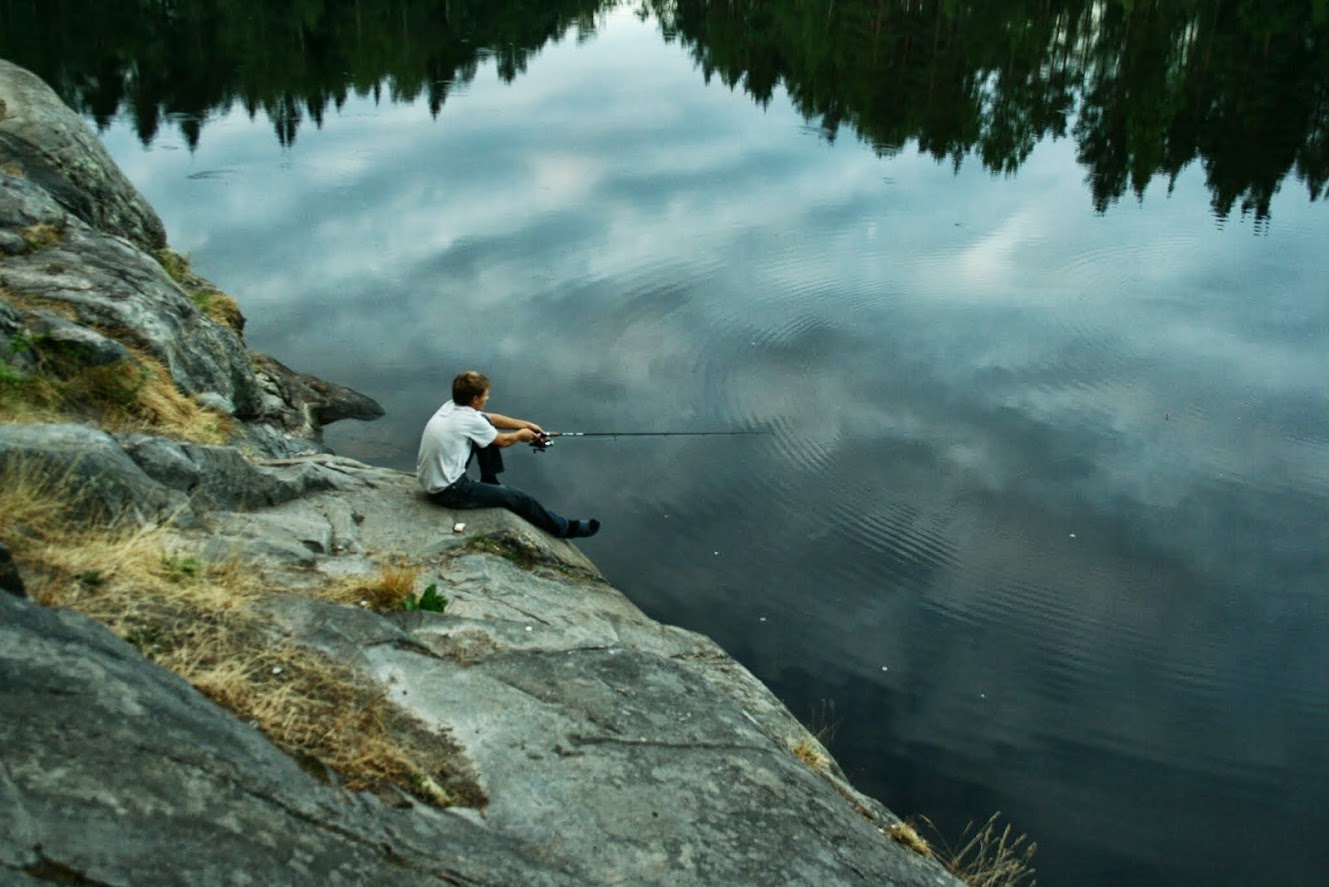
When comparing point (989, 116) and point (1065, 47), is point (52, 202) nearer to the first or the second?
point (989, 116)

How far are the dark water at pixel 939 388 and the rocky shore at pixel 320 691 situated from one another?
3.66m

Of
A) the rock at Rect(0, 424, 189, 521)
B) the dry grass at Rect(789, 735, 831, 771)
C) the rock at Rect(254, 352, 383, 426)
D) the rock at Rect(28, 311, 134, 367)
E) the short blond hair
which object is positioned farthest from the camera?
the rock at Rect(254, 352, 383, 426)

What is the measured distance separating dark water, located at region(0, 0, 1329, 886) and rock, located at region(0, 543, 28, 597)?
897cm

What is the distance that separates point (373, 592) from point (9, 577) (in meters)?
3.06

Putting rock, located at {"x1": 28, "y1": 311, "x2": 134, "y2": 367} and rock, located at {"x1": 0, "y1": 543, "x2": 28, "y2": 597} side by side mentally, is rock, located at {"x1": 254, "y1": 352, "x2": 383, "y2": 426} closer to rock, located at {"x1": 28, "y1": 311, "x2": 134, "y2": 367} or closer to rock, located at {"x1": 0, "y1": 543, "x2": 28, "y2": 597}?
rock, located at {"x1": 28, "y1": 311, "x2": 134, "y2": 367}

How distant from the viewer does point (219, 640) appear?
739 cm

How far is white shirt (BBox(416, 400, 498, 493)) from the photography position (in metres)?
12.4

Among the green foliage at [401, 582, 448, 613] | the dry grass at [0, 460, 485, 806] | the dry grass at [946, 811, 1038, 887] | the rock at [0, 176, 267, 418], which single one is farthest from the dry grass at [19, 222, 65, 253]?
the dry grass at [946, 811, 1038, 887]

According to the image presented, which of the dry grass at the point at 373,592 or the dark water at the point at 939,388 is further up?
the dry grass at the point at 373,592

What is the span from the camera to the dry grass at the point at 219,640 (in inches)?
265

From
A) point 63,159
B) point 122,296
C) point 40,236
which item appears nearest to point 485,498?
point 122,296

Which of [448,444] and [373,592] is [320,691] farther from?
[448,444]

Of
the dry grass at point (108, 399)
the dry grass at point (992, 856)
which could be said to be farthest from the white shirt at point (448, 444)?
the dry grass at point (992, 856)

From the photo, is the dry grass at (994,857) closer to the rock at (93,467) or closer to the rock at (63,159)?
the rock at (93,467)
